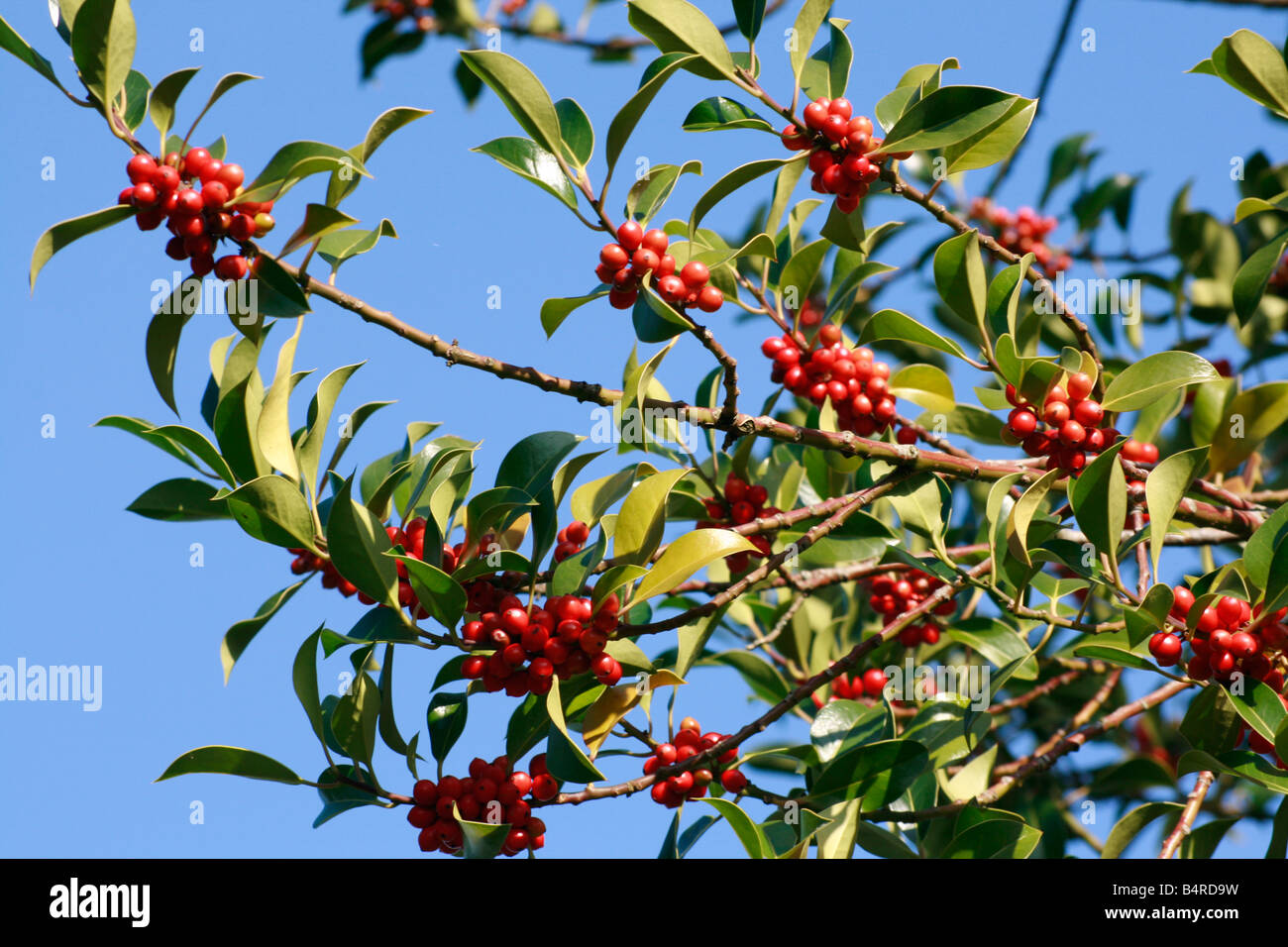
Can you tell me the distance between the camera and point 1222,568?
2172 millimetres

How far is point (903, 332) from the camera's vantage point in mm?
2611

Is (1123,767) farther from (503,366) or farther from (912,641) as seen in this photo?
(503,366)

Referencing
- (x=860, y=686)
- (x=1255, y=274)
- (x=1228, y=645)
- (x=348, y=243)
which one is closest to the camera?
(x=1228, y=645)

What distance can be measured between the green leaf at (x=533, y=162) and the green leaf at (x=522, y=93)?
0.02 metres

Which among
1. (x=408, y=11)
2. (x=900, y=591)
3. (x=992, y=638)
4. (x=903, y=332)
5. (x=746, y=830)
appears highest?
(x=408, y=11)

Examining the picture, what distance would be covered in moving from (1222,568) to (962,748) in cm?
94

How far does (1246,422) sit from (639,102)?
183 centimetres

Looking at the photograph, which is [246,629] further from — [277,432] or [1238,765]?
[1238,765]

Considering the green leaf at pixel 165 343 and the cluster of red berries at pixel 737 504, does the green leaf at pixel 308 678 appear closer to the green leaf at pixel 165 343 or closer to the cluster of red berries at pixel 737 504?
the green leaf at pixel 165 343

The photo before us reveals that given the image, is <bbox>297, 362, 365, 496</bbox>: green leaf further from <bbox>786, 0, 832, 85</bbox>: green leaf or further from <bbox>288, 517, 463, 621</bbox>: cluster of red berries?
<bbox>786, 0, 832, 85</bbox>: green leaf

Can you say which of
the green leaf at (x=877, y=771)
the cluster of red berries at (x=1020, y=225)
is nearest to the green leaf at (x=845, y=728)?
the green leaf at (x=877, y=771)

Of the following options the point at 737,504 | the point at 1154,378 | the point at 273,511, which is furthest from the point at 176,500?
the point at 1154,378

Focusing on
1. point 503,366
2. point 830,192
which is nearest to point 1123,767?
point 830,192

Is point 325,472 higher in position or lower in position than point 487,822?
higher
